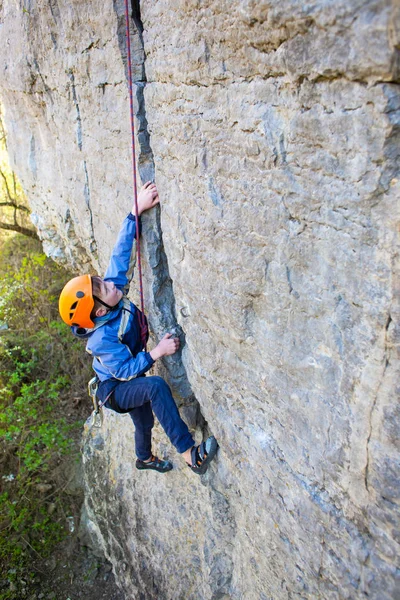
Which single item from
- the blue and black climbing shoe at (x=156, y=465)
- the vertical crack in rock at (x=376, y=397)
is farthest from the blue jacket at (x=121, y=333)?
the vertical crack in rock at (x=376, y=397)

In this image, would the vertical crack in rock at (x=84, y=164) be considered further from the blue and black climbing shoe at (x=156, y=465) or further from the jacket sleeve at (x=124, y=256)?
the blue and black climbing shoe at (x=156, y=465)

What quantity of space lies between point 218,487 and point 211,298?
133 cm

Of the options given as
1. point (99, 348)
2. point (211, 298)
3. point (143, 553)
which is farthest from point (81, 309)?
point (143, 553)

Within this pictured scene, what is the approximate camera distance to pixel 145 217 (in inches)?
116

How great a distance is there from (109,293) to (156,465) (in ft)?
4.54

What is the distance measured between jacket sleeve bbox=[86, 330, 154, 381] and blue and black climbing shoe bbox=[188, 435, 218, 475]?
58 cm

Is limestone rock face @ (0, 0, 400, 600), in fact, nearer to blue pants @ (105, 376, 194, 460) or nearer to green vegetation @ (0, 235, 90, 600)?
blue pants @ (105, 376, 194, 460)

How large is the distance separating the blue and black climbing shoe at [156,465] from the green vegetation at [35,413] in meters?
2.27

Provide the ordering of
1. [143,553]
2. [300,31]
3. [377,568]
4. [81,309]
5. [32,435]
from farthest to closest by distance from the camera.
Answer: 1. [32,435]
2. [143,553]
3. [81,309]
4. [377,568]
5. [300,31]

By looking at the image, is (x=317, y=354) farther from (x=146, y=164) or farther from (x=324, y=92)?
(x=146, y=164)

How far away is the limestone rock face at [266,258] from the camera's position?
142cm

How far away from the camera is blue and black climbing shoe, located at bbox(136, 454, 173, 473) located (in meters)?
3.59

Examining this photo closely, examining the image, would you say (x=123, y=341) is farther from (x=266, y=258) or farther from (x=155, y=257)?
(x=266, y=258)

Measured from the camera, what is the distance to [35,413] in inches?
230
